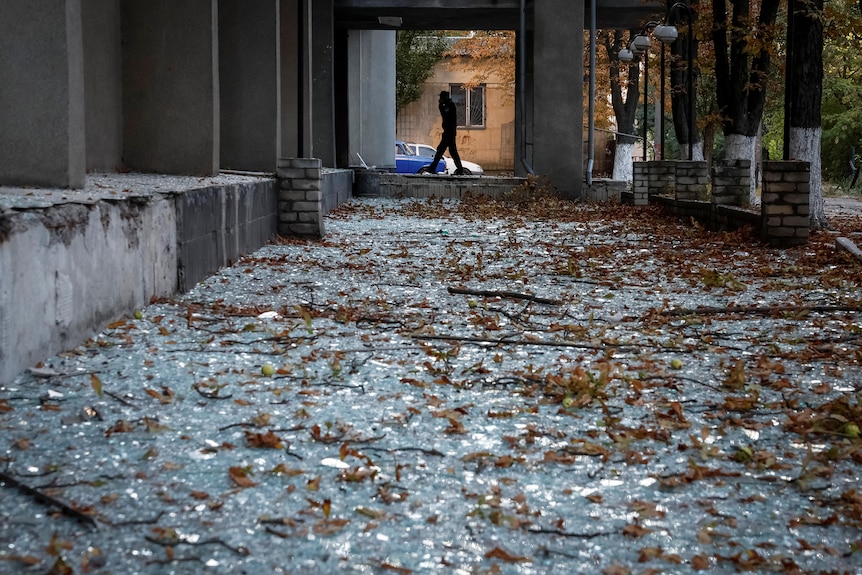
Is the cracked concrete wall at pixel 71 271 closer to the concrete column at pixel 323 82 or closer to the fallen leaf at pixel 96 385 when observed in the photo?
the fallen leaf at pixel 96 385

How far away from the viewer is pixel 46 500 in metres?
3.70

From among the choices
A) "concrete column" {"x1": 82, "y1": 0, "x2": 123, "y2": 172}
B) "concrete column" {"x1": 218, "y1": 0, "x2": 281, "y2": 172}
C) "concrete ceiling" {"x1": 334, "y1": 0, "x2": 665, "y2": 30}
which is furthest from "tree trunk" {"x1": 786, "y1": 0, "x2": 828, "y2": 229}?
"concrete ceiling" {"x1": 334, "y1": 0, "x2": 665, "y2": 30}

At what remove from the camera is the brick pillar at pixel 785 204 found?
1283 cm

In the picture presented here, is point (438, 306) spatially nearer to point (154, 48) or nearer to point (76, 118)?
point (76, 118)

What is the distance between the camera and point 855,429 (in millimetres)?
4766

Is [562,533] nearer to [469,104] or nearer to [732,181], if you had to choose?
[732,181]

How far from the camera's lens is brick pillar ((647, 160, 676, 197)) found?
22688 mm

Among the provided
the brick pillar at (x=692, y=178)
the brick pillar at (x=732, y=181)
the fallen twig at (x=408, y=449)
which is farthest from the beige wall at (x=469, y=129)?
the fallen twig at (x=408, y=449)

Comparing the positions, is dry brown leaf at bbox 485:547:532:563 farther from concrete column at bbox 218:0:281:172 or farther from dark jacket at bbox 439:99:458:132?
dark jacket at bbox 439:99:458:132

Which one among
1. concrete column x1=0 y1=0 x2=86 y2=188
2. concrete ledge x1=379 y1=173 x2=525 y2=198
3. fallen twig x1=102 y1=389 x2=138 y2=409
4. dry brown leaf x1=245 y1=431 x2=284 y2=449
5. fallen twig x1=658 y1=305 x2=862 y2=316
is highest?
concrete column x1=0 y1=0 x2=86 y2=188

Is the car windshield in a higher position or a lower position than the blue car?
higher

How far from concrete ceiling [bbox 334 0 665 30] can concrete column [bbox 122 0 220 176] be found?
12.3m

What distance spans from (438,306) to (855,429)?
3.99m

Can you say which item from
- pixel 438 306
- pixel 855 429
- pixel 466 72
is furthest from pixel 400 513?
pixel 466 72
